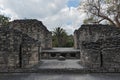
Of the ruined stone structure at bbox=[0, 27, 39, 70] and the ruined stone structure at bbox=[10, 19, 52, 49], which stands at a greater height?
the ruined stone structure at bbox=[10, 19, 52, 49]

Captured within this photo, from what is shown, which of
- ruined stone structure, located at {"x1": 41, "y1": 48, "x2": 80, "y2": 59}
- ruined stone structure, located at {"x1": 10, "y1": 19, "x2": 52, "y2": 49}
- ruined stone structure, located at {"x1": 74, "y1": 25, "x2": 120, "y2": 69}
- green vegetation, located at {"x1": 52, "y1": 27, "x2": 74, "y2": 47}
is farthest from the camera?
Answer: green vegetation, located at {"x1": 52, "y1": 27, "x2": 74, "y2": 47}

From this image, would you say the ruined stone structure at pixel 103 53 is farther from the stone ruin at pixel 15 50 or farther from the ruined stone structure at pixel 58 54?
the ruined stone structure at pixel 58 54

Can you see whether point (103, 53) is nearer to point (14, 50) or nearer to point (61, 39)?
point (14, 50)

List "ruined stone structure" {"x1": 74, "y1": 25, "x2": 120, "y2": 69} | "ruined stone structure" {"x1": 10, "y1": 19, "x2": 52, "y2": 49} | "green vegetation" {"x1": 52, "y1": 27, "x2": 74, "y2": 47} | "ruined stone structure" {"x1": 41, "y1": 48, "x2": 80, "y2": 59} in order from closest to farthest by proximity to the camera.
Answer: "ruined stone structure" {"x1": 74, "y1": 25, "x2": 120, "y2": 69} < "ruined stone structure" {"x1": 41, "y1": 48, "x2": 80, "y2": 59} < "ruined stone structure" {"x1": 10, "y1": 19, "x2": 52, "y2": 49} < "green vegetation" {"x1": 52, "y1": 27, "x2": 74, "y2": 47}

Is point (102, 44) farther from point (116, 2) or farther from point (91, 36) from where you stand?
point (116, 2)

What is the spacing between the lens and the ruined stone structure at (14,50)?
352 inches

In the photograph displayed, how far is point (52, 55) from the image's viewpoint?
44.9 ft

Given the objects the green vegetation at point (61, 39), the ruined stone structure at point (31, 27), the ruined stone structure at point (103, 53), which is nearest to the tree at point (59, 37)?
the green vegetation at point (61, 39)

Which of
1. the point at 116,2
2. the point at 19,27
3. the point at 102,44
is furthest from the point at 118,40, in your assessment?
the point at 116,2

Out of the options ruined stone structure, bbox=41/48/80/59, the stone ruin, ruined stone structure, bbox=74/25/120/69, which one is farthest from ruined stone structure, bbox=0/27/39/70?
ruined stone structure, bbox=41/48/80/59

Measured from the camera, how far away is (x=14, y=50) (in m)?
9.02

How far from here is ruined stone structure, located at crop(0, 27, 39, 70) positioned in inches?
352

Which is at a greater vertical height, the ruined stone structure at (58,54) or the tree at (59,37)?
the tree at (59,37)

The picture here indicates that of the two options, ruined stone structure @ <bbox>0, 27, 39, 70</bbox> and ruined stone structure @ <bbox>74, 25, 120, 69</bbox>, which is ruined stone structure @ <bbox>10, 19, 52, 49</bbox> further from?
ruined stone structure @ <bbox>74, 25, 120, 69</bbox>
